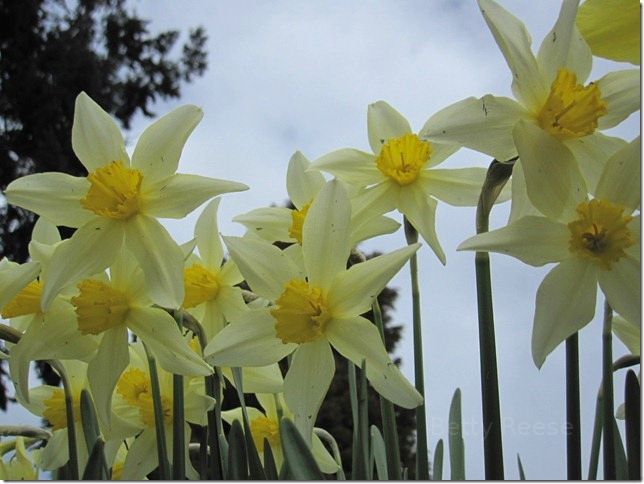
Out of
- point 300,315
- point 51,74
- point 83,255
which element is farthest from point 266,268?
point 51,74

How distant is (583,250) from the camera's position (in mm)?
606

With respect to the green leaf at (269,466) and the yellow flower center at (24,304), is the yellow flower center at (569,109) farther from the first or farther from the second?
the yellow flower center at (24,304)

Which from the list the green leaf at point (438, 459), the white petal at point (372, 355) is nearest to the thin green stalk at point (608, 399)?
the white petal at point (372, 355)

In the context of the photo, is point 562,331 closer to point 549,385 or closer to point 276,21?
point 549,385

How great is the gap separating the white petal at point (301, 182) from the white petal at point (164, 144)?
15 centimetres

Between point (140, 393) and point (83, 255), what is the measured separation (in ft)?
0.66

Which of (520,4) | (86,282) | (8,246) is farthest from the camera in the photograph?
(8,246)

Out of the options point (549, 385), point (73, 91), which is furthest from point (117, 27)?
point (549, 385)

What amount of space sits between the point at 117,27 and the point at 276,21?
6383 millimetres

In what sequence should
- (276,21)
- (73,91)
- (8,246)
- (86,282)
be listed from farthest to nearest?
(73,91) → (8,246) → (276,21) → (86,282)

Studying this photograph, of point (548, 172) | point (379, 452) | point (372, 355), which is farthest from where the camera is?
point (379, 452)

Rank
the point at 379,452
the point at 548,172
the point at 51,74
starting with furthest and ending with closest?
the point at 51,74
the point at 379,452
the point at 548,172

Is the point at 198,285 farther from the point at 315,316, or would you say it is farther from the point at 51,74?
the point at 51,74

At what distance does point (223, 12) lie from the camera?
3.64ft
